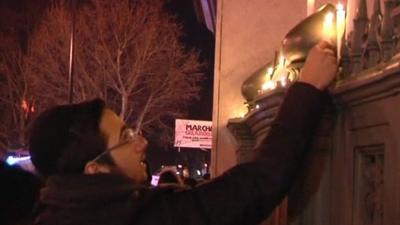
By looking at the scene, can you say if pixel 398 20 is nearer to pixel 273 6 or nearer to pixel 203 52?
pixel 273 6

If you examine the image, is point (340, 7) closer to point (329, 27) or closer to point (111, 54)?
point (329, 27)

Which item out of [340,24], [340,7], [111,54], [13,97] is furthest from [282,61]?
[13,97]

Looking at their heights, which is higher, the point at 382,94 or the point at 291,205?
the point at 382,94

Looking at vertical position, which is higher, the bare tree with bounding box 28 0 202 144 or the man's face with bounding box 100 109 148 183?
the bare tree with bounding box 28 0 202 144

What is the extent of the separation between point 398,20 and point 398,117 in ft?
1.40

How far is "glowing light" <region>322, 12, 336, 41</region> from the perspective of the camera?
3.99 metres

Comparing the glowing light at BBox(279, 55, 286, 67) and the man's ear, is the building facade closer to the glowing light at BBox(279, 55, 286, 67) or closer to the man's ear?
the glowing light at BBox(279, 55, 286, 67)

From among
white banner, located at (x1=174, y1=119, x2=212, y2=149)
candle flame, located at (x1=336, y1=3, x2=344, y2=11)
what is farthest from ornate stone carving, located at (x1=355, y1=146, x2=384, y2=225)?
white banner, located at (x1=174, y1=119, x2=212, y2=149)

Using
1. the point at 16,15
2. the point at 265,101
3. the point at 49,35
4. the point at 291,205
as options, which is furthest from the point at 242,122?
the point at 16,15

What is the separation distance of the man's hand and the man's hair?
2.46ft

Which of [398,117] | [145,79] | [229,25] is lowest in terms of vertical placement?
[398,117]

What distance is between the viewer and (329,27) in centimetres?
405

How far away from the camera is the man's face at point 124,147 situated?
8.13 feet

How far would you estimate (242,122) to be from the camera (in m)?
7.57
